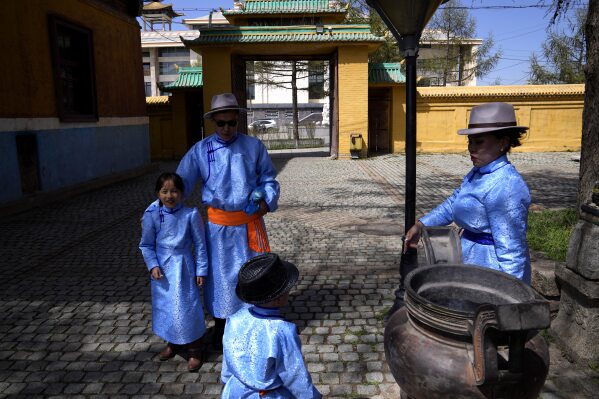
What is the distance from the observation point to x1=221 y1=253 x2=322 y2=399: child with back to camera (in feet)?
6.31

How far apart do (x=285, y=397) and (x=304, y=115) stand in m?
46.2

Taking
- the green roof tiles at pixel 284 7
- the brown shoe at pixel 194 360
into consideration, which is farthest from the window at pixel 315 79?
the brown shoe at pixel 194 360

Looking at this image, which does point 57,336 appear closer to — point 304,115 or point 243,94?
point 243,94

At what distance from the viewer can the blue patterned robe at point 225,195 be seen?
3.44 m

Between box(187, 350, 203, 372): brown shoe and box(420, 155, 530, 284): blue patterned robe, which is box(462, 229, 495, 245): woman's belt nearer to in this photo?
box(420, 155, 530, 284): blue patterned robe

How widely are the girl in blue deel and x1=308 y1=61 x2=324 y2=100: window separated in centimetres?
2385

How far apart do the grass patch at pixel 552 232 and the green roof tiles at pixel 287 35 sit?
38.5 feet

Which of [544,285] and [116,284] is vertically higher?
[544,285]

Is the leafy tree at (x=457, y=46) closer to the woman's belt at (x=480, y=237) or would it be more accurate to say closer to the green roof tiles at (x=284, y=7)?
the green roof tiles at (x=284, y=7)

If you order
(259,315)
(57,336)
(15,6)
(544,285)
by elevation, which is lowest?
(57,336)

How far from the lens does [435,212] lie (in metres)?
2.87

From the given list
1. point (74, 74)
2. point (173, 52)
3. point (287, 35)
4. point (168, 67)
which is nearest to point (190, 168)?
point (74, 74)

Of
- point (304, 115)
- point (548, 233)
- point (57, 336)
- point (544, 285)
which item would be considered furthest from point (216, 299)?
point (304, 115)

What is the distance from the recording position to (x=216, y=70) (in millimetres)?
16922
